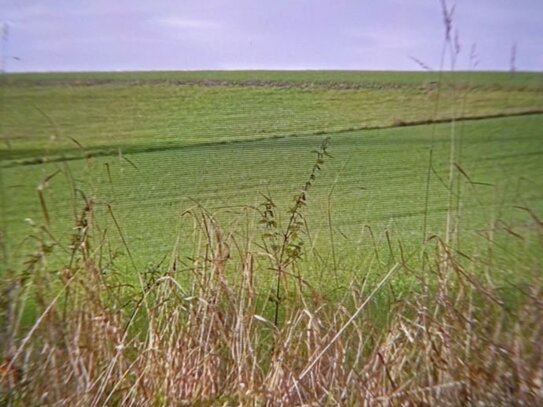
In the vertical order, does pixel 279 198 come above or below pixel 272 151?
below

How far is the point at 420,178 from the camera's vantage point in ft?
16.3

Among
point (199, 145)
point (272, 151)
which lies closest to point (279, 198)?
point (272, 151)

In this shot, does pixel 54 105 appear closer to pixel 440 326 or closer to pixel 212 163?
pixel 212 163

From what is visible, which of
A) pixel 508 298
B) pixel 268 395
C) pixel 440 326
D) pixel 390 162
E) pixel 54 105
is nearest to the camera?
pixel 268 395

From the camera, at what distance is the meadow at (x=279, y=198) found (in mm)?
3643

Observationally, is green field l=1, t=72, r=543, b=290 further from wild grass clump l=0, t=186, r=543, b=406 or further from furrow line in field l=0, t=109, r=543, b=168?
wild grass clump l=0, t=186, r=543, b=406

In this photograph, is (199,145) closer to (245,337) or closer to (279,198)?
(279,198)

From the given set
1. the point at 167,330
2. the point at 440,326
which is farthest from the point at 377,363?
the point at 167,330

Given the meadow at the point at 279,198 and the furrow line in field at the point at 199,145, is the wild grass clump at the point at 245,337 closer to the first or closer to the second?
the meadow at the point at 279,198

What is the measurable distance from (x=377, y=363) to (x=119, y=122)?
2764 mm

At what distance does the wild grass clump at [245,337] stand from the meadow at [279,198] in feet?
0.06

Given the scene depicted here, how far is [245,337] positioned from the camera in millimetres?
3568

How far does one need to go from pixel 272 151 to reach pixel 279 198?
1.07m

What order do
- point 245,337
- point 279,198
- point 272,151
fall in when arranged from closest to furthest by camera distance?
point 245,337 < point 279,198 < point 272,151
